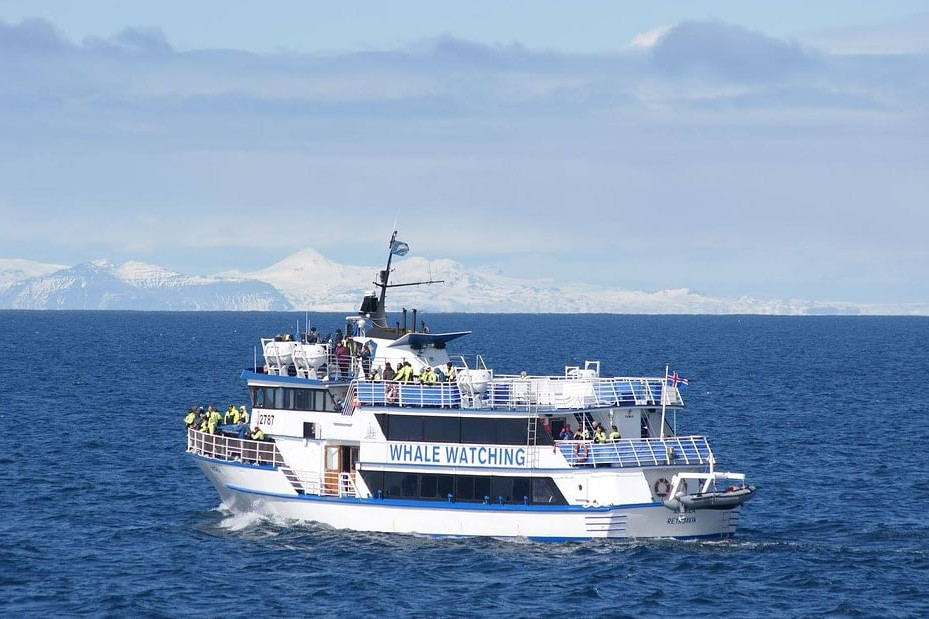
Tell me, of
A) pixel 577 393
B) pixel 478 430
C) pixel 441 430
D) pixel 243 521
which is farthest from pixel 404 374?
pixel 243 521

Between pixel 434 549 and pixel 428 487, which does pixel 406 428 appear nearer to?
pixel 428 487

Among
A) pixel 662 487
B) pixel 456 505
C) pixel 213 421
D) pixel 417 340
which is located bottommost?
pixel 456 505

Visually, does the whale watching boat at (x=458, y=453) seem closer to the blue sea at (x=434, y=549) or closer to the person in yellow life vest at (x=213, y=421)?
the person in yellow life vest at (x=213, y=421)

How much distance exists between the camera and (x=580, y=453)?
42.6 metres

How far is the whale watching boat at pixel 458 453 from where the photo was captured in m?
42.2

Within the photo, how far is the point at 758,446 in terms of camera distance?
222ft

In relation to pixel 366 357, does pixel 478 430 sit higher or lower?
lower

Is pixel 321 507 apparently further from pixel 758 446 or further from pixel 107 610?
pixel 758 446

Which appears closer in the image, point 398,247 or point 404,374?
point 404,374

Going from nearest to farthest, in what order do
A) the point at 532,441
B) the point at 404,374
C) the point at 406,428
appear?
the point at 532,441
the point at 406,428
the point at 404,374

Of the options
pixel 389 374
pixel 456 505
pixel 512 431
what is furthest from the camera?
pixel 389 374

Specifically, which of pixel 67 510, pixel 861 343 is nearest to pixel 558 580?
pixel 67 510

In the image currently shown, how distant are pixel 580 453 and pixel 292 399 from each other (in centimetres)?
999

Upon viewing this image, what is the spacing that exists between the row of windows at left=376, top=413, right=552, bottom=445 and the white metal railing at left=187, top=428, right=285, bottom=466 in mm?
4144
